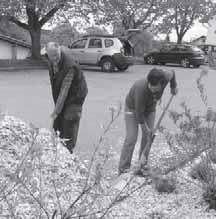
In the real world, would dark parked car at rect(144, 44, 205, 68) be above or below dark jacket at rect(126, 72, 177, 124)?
above

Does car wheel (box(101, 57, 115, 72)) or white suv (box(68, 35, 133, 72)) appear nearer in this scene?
white suv (box(68, 35, 133, 72))

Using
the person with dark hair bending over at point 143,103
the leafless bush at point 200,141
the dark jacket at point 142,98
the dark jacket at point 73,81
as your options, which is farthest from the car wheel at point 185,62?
the leafless bush at point 200,141

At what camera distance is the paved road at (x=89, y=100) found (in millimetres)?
7465

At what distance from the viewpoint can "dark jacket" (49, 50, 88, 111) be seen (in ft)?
15.4

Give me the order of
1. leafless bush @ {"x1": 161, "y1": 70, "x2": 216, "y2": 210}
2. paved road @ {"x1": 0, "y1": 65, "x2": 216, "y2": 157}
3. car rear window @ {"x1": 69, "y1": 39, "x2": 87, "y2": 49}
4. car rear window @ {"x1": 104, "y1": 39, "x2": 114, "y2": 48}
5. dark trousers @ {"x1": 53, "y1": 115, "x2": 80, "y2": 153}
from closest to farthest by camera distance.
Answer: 1. leafless bush @ {"x1": 161, "y1": 70, "x2": 216, "y2": 210}
2. dark trousers @ {"x1": 53, "y1": 115, "x2": 80, "y2": 153}
3. paved road @ {"x1": 0, "y1": 65, "x2": 216, "y2": 157}
4. car rear window @ {"x1": 104, "y1": 39, "x2": 114, "y2": 48}
5. car rear window @ {"x1": 69, "y1": 39, "x2": 87, "y2": 49}

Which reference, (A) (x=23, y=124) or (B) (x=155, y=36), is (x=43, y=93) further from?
(B) (x=155, y=36)

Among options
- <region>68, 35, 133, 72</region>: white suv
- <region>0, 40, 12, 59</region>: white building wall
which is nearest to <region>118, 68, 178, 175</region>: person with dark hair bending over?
<region>68, 35, 133, 72</region>: white suv

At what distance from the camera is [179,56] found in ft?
88.8

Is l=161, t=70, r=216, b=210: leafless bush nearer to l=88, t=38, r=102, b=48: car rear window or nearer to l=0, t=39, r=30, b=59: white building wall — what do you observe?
l=88, t=38, r=102, b=48: car rear window

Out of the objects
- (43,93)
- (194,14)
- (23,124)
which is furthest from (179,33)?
(23,124)

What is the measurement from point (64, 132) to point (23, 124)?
1.20 m

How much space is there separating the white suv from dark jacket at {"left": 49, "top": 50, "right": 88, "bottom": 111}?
48.6 ft

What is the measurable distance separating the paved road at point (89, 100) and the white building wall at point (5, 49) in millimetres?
9499

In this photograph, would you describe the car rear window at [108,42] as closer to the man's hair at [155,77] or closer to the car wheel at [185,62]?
the car wheel at [185,62]
